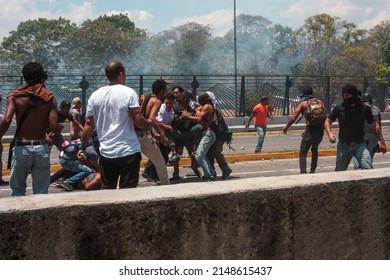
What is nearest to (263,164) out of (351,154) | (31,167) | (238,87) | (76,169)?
(76,169)

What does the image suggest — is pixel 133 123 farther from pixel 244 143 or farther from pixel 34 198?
pixel 244 143

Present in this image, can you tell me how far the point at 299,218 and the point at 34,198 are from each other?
1.58 metres

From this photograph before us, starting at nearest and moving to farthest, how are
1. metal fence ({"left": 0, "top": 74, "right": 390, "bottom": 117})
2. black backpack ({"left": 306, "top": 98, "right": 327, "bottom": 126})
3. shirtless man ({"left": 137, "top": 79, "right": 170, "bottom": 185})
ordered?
shirtless man ({"left": 137, "top": 79, "right": 170, "bottom": 185}) → black backpack ({"left": 306, "top": 98, "right": 327, "bottom": 126}) → metal fence ({"left": 0, "top": 74, "right": 390, "bottom": 117})

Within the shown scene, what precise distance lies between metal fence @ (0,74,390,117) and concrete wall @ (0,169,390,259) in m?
18.4

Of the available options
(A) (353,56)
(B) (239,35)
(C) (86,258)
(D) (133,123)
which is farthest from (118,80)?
(B) (239,35)

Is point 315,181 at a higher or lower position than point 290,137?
higher

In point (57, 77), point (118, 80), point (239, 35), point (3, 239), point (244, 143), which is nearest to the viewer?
point (3, 239)

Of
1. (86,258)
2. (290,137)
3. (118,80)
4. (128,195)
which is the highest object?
(118,80)

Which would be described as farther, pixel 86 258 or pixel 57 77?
pixel 57 77

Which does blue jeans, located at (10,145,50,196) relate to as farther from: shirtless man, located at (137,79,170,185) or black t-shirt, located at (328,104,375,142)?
black t-shirt, located at (328,104,375,142)

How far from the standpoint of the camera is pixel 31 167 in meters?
5.84

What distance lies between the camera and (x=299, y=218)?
407 cm

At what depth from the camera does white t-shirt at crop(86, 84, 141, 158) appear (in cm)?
552

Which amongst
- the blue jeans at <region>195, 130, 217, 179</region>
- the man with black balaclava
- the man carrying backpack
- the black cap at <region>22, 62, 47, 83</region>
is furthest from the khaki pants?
the man carrying backpack
